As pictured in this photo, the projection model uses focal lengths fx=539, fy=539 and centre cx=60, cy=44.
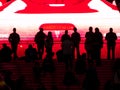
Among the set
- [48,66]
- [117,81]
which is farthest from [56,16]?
[117,81]

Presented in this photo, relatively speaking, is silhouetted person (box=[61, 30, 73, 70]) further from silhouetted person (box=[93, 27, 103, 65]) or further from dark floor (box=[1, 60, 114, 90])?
silhouetted person (box=[93, 27, 103, 65])

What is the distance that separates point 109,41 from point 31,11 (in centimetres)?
666

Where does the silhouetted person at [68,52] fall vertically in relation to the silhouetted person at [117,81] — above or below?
above

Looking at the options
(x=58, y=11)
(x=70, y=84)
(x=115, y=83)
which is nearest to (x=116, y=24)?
(x=58, y=11)

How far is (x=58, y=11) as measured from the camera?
28641 mm

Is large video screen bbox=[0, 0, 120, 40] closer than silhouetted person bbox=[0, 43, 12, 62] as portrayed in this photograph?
No

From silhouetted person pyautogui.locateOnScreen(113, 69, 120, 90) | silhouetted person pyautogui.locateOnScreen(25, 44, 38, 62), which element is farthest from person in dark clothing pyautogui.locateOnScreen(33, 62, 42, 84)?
silhouetted person pyautogui.locateOnScreen(113, 69, 120, 90)

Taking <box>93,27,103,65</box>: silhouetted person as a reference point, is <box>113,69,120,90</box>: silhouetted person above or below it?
below

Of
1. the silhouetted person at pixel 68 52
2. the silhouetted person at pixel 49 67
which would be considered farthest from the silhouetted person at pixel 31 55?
the silhouetted person at pixel 68 52

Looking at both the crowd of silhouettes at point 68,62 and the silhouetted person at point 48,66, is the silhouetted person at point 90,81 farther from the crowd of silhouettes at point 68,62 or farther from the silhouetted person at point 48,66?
the silhouetted person at point 48,66

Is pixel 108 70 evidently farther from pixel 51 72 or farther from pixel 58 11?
pixel 58 11

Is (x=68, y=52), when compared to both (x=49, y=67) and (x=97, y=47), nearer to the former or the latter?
(x=49, y=67)

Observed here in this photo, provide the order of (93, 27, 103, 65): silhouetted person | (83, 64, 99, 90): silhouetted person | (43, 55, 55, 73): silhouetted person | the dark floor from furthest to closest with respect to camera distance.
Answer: (93, 27, 103, 65): silhouetted person, (43, 55, 55, 73): silhouetted person, the dark floor, (83, 64, 99, 90): silhouetted person

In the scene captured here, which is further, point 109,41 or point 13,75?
point 109,41
